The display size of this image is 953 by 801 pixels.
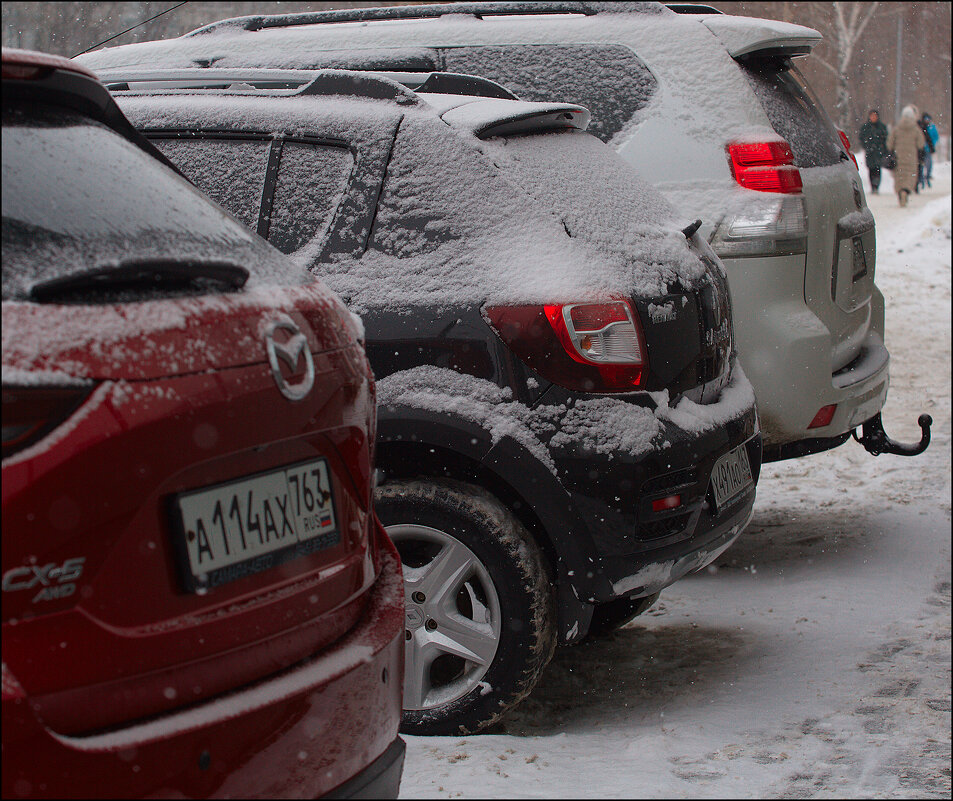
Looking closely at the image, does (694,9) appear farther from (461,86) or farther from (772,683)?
(772,683)

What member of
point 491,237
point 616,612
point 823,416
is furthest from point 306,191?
point 823,416

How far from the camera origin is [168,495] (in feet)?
5.87

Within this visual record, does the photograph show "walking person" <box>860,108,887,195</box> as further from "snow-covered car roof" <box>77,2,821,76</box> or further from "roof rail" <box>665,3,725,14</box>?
"snow-covered car roof" <box>77,2,821,76</box>

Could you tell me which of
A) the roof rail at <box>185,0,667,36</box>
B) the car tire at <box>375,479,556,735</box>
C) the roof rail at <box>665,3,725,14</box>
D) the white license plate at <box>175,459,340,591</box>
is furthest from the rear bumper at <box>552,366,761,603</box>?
the roof rail at <box>665,3,725,14</box>

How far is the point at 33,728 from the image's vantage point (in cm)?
158

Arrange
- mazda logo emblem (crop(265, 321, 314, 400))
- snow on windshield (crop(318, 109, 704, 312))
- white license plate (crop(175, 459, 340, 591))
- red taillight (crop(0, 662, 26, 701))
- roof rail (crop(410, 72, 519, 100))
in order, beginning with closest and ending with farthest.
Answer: red taillight (crop(0, 662, 26, 701)) < white license plate (crop(175, 459, 340, 591)) < mazda logo emblem (crop(265, 321, 314, 400)) < snow on windshield (crop(318, 109, 704, 312)) < roof rail (crop(410, 72, 519, 100))

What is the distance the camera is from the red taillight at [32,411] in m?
1.58

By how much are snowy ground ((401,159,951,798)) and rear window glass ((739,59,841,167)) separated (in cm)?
180

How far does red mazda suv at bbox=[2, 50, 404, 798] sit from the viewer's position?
63.7 inches

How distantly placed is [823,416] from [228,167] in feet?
8.89

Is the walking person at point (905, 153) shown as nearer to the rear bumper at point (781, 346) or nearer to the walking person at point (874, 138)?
the walking person at point (874, 138)

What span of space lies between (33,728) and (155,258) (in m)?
0.75

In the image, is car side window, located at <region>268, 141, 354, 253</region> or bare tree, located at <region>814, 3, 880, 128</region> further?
bare tree, located at <region>814, 3, 880, 128</region>

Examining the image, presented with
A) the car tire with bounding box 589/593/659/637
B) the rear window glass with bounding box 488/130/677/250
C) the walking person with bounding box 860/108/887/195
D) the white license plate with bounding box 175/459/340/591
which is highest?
the rear window glass with bounding box 488/130/677/250
